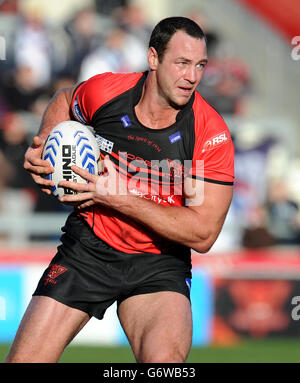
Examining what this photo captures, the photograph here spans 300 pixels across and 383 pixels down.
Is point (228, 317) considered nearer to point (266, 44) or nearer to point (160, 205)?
point (160, 205)

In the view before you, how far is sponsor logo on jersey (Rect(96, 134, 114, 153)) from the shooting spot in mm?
5449

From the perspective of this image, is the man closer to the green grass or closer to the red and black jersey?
the red and black jersey

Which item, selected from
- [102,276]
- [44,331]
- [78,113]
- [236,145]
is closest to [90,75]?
[236,145]

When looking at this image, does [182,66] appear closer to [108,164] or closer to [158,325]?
[108,164]

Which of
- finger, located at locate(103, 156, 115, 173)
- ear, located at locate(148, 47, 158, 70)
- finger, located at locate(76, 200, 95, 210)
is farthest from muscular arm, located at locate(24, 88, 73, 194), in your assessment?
ear, located at locate(148, 47, 158, 70)

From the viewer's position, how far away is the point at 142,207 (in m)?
5.04

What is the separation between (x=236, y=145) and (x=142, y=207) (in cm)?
640

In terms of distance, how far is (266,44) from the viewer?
14.0 meters

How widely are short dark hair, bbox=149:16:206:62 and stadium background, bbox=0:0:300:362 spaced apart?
15.9 ft

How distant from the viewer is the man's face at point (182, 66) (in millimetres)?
5133

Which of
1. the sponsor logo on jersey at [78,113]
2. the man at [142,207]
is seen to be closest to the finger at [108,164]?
the man at [142,207]

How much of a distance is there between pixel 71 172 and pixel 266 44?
979 centimetres

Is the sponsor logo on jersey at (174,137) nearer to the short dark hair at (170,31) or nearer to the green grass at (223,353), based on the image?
the short dark hair at (170,31)

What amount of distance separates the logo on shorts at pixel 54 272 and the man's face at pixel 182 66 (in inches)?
58.6
